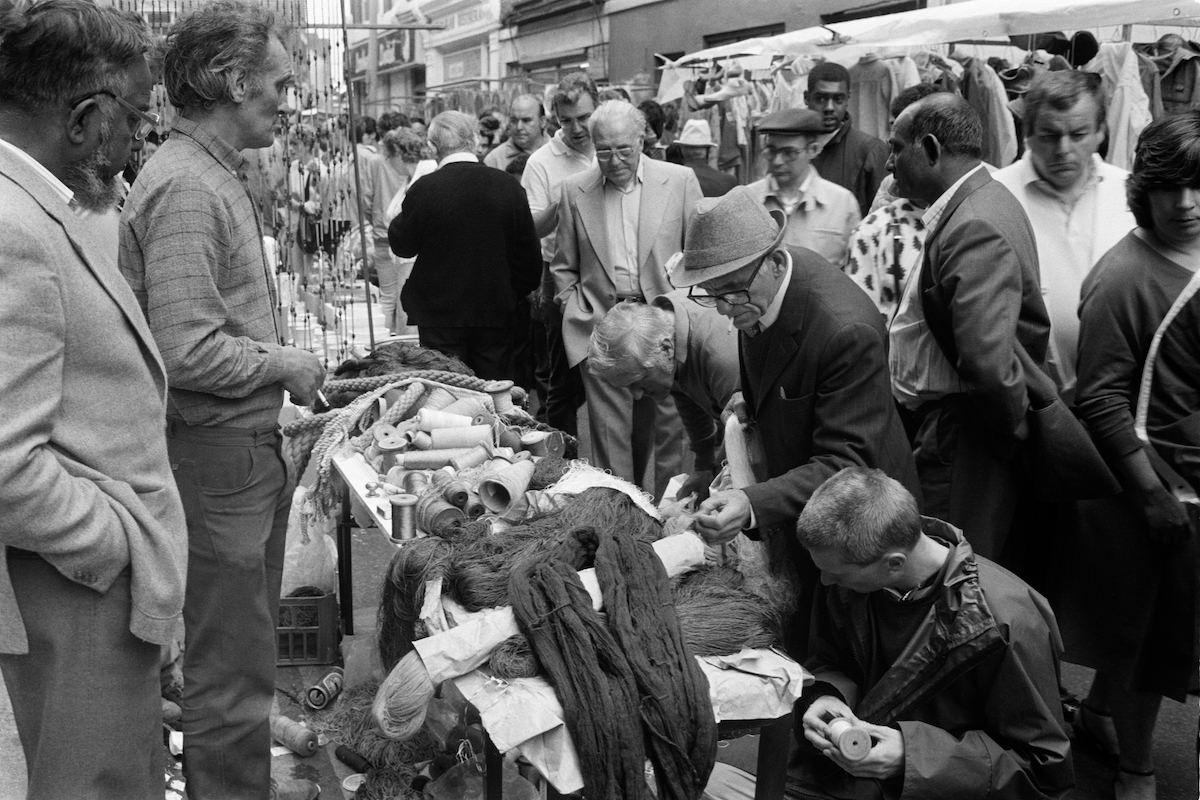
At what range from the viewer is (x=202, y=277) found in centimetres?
A: 282

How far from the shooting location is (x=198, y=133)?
294 centimetres

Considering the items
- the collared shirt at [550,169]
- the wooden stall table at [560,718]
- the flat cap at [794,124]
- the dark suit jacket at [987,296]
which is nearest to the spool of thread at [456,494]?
the wooden stall table at [560,718]

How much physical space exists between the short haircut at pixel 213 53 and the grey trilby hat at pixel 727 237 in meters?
1.13

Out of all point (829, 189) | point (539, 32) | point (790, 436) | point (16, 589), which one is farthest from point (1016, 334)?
point (539, 32)

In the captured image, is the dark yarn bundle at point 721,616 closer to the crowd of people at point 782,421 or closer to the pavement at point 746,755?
the crowd of people at point 782,421

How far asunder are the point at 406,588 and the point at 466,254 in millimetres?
3139

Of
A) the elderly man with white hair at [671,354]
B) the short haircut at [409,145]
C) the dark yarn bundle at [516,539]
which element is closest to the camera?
the dark yarn bundle at [516,539]

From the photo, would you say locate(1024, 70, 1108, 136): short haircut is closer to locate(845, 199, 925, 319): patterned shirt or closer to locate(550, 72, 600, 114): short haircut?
locate(845, 199, 925, 319): patterned shirt

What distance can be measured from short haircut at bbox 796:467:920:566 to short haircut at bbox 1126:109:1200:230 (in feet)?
4.18

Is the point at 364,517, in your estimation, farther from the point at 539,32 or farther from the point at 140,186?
the point at 539,32

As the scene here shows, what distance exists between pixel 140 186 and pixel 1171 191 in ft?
8.48

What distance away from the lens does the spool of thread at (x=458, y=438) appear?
3.95 meters

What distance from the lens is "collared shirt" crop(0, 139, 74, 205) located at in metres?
2.02

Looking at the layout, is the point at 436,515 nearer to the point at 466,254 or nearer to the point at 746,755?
the point at 746,755
